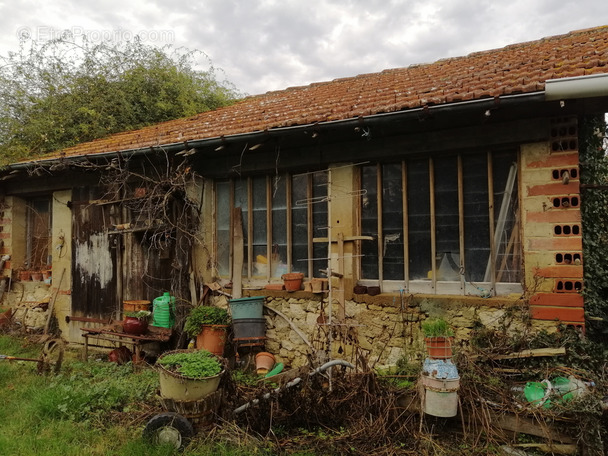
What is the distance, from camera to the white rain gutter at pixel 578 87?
12.5ft

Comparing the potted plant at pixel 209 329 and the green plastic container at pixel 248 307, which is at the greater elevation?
the green plastic container at pixel 248 307

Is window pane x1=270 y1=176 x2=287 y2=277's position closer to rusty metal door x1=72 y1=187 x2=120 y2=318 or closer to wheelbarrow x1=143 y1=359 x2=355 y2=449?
wheelbarrow x1=143 y1=359 x2=355 y2=449

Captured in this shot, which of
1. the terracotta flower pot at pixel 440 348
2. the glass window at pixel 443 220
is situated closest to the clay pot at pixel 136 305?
the glass window at pixel 443 220

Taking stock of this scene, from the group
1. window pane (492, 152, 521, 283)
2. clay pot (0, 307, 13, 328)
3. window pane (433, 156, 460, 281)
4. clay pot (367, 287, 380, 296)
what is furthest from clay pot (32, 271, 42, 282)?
window pane (492, 152, 521, 283)

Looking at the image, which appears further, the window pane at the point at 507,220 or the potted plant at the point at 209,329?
the potted plant at the point at 209,329

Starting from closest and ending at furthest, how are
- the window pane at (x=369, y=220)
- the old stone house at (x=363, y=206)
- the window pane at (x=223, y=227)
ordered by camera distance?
the old stone house at (x=363, y=206), the window pane at (x=369, y=220), the window pane at (x=223, y=227)

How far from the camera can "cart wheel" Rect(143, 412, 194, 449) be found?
3.68m

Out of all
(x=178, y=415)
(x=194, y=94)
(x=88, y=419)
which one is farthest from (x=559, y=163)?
(x=194, y=94)

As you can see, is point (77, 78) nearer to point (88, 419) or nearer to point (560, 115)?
point (88, 419)

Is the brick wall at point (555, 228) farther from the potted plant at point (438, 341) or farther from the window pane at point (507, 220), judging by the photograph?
the potted plant at point (438, 341)

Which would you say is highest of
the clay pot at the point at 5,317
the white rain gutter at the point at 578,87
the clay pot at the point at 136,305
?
the white rain gutter at the point at 578,87

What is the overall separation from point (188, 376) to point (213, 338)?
2.02 metres

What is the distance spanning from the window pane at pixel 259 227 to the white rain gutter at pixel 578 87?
406cm

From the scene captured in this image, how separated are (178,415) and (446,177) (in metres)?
4.19
